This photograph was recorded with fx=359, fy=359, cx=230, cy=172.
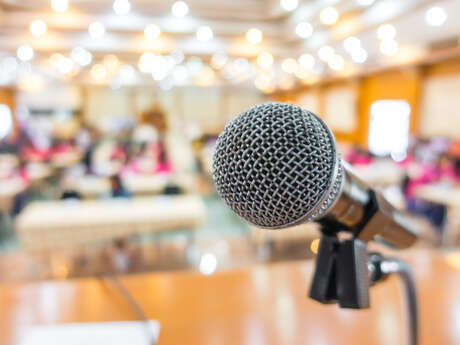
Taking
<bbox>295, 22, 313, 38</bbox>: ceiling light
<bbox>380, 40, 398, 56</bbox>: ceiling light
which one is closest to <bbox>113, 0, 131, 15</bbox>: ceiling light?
<bbox>295, 22, 313, 38</bbox>: ceiling light

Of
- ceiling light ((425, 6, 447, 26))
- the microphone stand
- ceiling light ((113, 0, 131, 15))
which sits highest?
ceiling light ((113, 0, 131, 15))

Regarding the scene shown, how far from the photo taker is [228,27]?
6094mm

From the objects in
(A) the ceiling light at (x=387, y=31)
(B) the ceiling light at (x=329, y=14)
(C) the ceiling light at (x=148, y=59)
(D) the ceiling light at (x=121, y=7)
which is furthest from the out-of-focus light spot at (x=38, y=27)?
(A) the ceiling light at (x=387, y=31)

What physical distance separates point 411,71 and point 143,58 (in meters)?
5.78

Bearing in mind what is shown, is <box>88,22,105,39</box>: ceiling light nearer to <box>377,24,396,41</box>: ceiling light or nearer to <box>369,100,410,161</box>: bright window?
<box>377,24,396,41</box>: ceiling light

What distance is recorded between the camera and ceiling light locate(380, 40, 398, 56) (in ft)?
19.6

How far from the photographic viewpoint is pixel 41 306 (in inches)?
45.7

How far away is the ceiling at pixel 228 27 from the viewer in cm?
485

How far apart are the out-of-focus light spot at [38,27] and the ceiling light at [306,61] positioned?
190 inches

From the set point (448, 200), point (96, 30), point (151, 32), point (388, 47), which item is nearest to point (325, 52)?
point (388, 47)

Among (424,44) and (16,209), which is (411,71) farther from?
(16,209)

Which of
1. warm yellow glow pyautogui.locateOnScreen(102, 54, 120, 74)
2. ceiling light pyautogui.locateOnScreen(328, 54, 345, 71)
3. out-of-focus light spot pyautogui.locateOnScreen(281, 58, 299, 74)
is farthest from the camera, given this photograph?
out-of-focus light spot pyautogui.locateOnScreen(281, 58, 299, 74)

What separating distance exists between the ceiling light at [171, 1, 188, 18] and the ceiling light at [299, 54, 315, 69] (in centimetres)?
291

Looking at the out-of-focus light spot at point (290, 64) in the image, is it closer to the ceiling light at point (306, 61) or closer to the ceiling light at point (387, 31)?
the ceiling light at point (306, 61)
